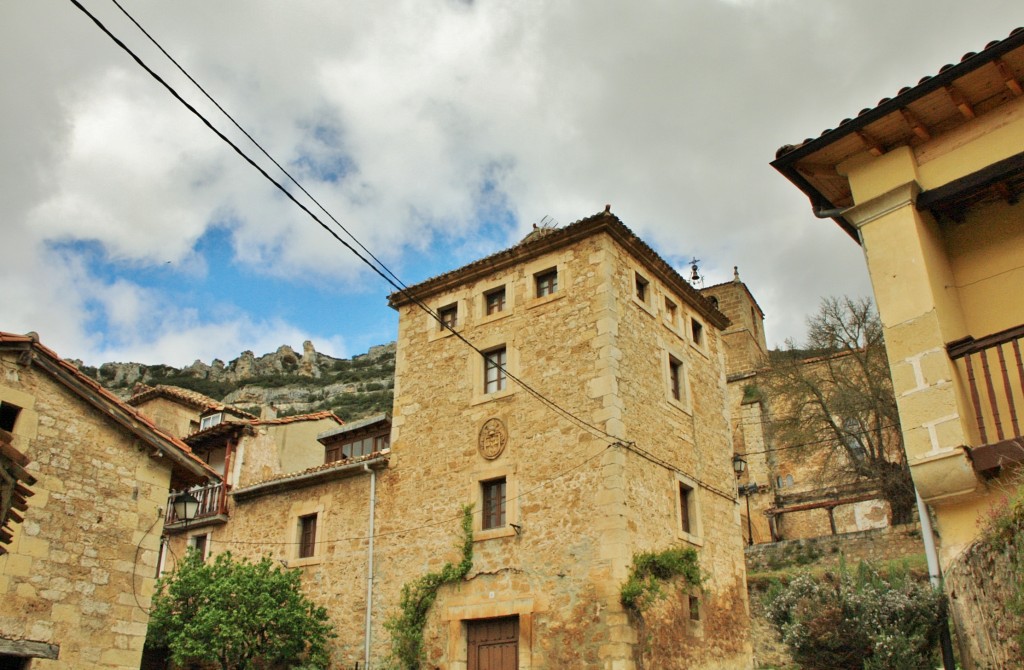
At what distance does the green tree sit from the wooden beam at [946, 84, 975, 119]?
15.8 m

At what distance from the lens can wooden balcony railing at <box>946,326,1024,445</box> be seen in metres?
7.26

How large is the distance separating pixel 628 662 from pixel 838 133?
9.81 m

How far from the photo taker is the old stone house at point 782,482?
31100mm

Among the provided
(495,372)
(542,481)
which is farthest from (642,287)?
(542,481)

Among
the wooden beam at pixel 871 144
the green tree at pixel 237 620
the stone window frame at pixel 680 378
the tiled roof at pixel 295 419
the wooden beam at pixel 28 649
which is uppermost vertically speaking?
the tiled roof at pixel 295 419

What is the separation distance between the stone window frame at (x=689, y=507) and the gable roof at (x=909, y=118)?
30.4 ft

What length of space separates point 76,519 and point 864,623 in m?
10.5

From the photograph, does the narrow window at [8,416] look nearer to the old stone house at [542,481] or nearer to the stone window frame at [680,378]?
the old stone house at [542,481]

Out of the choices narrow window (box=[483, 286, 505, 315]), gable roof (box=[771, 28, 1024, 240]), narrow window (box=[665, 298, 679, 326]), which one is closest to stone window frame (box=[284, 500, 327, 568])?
narrow window (box=[483, 286, 505, 315])

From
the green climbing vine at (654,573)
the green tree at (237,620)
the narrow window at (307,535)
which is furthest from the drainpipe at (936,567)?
the narrow window at (307,535)

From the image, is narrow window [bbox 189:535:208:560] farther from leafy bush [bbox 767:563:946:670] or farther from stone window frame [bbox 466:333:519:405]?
leafy bush [bbox 767:563:946:670]

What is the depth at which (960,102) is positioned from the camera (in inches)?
328

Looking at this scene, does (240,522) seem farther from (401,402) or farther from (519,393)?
(519,393)

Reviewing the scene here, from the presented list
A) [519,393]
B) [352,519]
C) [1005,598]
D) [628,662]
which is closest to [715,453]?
[519,393]
